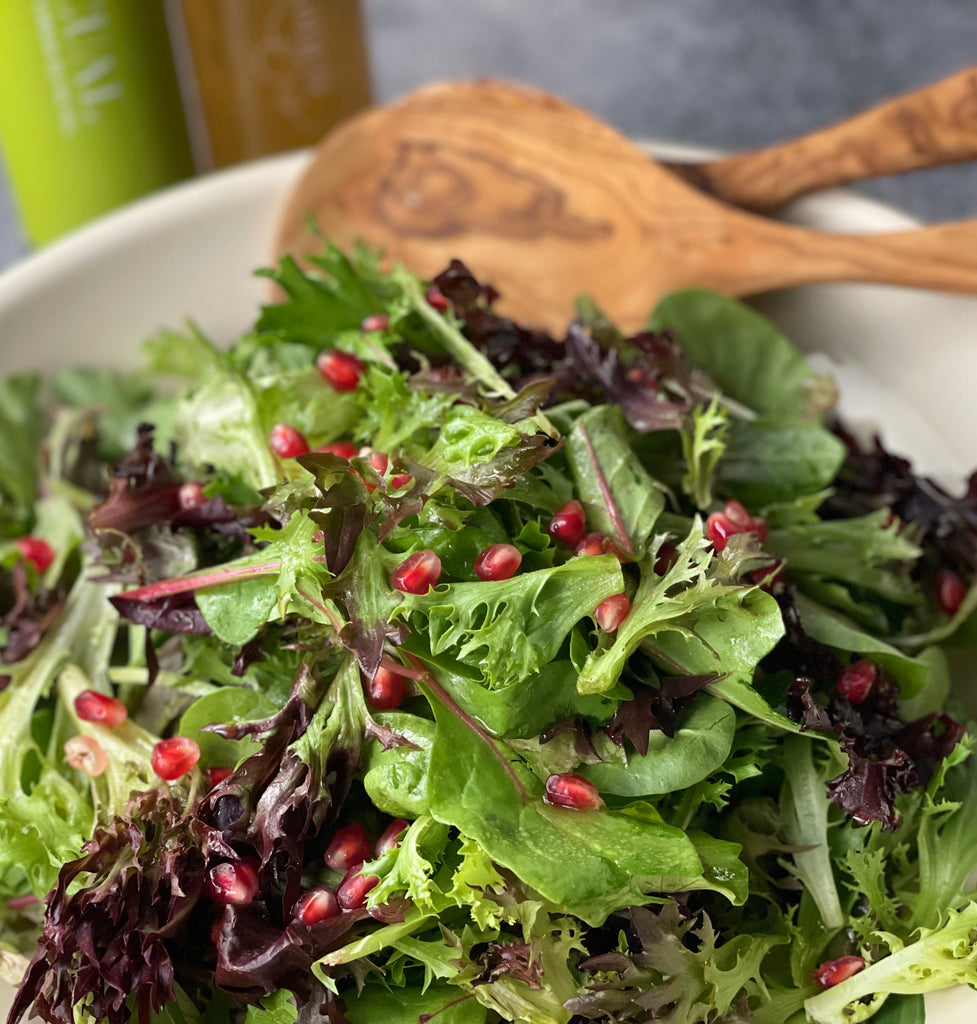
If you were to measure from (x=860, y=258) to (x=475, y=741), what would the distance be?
103 cm

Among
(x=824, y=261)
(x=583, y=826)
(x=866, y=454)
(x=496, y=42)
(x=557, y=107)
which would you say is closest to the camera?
(x=583, y=826)

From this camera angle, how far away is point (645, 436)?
1389 mm

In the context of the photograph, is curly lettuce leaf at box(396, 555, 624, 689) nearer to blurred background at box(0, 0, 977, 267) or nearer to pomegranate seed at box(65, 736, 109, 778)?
pomegranate seed at box(65, 736, 109, 778)

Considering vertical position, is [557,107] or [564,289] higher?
[557,107]

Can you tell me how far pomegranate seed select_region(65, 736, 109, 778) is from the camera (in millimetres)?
1233

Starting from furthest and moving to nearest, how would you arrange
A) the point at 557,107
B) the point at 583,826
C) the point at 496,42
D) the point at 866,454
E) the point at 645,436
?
the point at 496,42
the point at 557,107
the point at 866,454
the point at 645,436
the point at 583,826

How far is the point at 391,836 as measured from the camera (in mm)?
1094

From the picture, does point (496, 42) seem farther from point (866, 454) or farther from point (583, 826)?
point (583, 826)

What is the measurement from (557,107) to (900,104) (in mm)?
575

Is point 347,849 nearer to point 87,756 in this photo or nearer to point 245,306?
point 87,756

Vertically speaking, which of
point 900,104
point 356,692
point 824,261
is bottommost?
point 356,692

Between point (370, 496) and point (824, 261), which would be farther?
point (824, 261)

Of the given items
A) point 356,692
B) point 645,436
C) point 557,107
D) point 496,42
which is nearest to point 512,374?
point 645,436

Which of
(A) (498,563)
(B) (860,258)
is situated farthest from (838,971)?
(B) (860,258)
